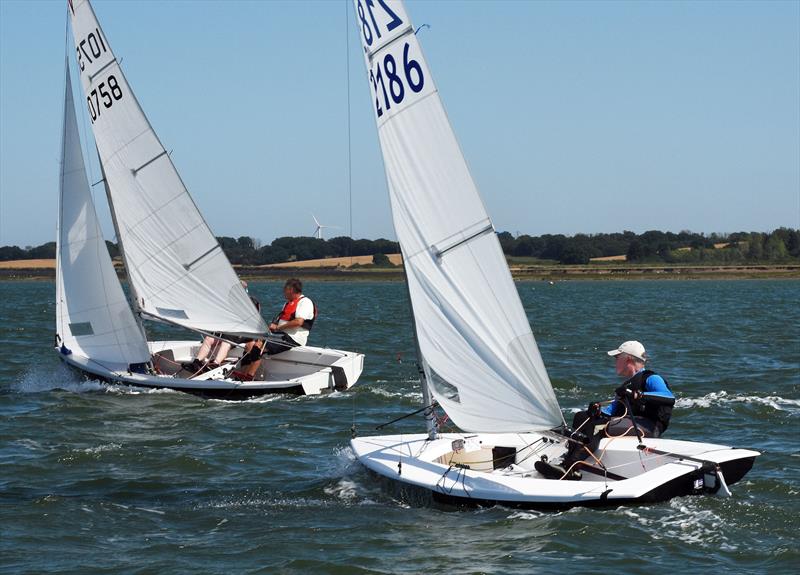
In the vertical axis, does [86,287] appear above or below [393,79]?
below

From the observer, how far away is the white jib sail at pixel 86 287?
55.5ft

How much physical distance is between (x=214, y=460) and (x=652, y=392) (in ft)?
15.7

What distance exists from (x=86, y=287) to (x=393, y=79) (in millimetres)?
9105

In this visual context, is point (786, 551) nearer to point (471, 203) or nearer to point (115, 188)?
point (471, 203)

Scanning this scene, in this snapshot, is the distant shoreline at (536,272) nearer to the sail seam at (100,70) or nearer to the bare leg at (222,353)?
the sail seam at (100,70)

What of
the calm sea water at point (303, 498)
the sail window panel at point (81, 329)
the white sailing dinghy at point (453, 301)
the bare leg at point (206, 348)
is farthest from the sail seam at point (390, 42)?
the sail window panel at point (81, 329)

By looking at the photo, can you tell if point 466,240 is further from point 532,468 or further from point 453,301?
point 532,468

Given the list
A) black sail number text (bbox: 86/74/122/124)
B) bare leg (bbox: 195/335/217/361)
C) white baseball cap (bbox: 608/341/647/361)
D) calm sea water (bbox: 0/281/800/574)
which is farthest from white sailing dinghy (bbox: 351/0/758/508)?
black sail number text (bbox: 86/74/122/124)

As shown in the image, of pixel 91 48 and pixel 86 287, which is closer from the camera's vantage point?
pixel 91 48

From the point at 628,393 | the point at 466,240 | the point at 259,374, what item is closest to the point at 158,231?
the point at 259,374

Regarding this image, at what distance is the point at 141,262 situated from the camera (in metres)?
16.9

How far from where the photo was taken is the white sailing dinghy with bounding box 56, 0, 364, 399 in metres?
16.7

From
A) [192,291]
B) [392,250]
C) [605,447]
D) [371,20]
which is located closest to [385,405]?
[192,291]

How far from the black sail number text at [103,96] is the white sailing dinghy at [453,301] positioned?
8.20 m
